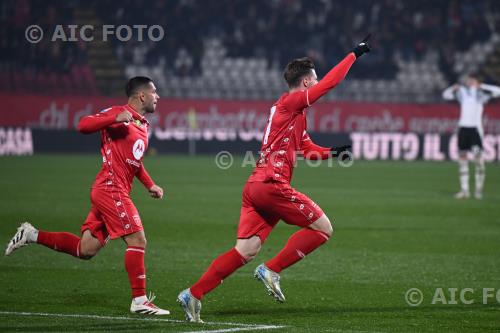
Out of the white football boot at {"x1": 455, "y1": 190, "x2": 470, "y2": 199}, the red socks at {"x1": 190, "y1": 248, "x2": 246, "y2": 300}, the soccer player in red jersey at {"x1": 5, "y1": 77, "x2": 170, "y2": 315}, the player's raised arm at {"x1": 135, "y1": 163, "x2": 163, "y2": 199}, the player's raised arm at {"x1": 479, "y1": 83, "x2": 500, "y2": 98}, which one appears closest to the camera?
A: the red socks at {"x1": 190, "y1": 248, "x2": 246, "y2": 300}

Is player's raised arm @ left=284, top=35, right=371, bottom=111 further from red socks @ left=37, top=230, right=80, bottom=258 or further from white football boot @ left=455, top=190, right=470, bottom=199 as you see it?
white football boot @ left=455, top=190, right=470, bottom=199

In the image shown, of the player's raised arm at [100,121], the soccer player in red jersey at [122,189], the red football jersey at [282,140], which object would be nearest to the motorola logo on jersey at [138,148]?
the soccer player in red jersey at [122,189]

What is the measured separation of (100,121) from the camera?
25.3 feet

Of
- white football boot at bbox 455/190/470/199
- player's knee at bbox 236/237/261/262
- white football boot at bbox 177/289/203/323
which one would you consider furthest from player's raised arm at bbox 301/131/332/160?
white football boot at bbox 455/190/470/199

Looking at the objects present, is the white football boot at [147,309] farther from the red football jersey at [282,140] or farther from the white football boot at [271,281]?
the red football jersey at [282,140]

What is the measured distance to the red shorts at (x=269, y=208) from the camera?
776 centimetres

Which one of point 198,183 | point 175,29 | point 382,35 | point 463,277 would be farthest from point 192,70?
point 463,277

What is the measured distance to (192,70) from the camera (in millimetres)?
37125

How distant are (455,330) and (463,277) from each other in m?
2.99

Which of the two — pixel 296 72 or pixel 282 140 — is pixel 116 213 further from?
pixel 296 72

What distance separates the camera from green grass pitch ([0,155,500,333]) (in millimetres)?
7676

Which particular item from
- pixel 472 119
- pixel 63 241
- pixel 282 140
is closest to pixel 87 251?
pixel 63 241

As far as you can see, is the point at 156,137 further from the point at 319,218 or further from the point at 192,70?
the point at 319,218

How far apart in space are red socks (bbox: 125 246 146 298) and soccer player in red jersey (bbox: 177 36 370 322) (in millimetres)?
596
